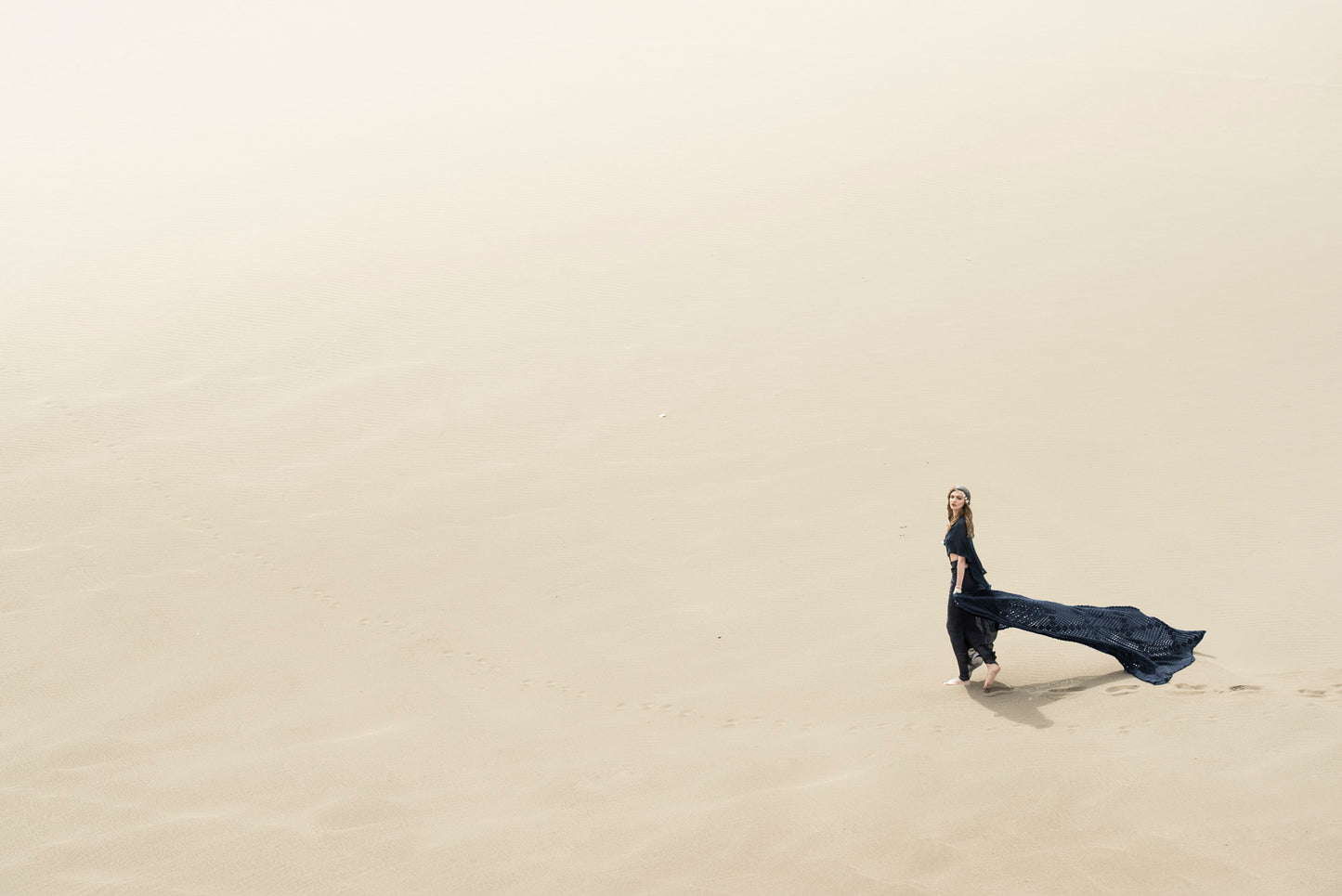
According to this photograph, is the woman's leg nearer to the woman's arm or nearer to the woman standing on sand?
the woman standing on sand

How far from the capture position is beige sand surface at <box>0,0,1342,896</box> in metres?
4.99

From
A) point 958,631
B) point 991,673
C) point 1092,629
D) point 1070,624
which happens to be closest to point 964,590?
point 958,631

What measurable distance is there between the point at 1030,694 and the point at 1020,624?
1.25 feet

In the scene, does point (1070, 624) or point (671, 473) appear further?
point (671, 473)

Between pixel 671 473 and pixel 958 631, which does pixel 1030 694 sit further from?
pixel 671 473

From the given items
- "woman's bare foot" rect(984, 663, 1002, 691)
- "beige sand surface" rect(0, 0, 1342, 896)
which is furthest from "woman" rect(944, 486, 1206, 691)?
"beige sand surface" rect(0, 0, 1342, 896)

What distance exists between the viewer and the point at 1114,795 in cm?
477

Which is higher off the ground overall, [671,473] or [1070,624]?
[671,473]

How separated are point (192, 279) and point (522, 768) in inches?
379

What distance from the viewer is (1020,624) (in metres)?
6.09

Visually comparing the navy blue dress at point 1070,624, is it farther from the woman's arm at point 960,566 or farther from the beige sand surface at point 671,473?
the beige sand surface at point 671,473

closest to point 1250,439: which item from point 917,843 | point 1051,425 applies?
point 1051,425

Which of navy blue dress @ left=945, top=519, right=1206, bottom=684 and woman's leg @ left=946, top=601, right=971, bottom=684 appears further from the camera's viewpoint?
woman's leg @ left=946, top=601, right=971, bottom=684

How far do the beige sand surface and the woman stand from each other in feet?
0.66
